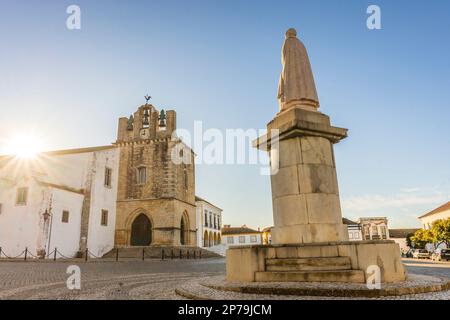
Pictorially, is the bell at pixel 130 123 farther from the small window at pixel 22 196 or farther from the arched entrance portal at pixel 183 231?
the small window at pixel 22 196

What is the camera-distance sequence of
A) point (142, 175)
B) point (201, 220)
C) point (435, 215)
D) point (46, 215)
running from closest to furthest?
point (46, 215)
point (142, 175)
point (201, 220)
point (435, 215)

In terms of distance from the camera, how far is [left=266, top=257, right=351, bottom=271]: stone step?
5102mm

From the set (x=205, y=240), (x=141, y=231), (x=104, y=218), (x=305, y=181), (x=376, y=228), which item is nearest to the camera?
(x=305, y=181)

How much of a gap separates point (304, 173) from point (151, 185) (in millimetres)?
24192

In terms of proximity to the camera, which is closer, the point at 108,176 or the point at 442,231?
the point at 108,176

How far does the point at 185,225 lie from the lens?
30562 millimetres

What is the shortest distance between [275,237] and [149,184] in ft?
78.4

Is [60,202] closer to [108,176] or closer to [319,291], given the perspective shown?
[108,176]

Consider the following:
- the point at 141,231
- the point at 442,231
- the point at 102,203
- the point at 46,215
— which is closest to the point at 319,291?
the point at 46,215

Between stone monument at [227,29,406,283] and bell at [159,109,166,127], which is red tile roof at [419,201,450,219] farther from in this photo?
stone monument at [227,29,406,283]

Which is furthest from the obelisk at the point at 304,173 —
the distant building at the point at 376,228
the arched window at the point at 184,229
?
the distant building at the point at 376,228

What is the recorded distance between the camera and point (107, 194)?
91.3 ft

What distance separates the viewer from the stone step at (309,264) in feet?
16.7

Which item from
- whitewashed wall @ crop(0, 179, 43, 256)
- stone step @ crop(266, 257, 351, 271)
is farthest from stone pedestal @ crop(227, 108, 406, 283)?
whitewashed wall @ crop(0, 179, 43, 256)
